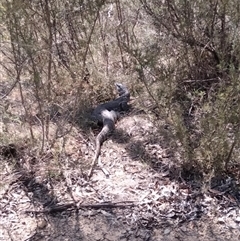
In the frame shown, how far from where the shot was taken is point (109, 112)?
4.77 m

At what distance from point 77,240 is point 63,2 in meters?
2.64

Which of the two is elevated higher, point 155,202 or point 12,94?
point 12,94

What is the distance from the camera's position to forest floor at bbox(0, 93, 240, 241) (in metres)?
3.20

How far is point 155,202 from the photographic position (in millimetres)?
3396

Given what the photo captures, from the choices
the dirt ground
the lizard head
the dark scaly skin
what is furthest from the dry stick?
the lizard head

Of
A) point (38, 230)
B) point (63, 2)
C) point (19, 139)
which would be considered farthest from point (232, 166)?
point (63, 2)

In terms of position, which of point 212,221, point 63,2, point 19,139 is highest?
point 63,2

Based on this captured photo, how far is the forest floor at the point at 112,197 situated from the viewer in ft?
10.5

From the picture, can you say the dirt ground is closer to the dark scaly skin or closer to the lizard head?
the dark scaly skin

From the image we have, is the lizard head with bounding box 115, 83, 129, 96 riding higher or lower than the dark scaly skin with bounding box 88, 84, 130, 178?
higher

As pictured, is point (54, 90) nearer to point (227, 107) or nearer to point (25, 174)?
point (25, 174)

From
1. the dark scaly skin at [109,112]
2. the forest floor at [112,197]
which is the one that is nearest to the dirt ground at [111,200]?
the forest floor at [112,197]

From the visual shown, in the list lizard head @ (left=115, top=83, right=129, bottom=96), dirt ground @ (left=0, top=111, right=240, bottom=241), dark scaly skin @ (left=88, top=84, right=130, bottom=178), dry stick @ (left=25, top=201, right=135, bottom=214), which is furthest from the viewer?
lizard head @ (left=115, top=83, right=129, bottom=96)

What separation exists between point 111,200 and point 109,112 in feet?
4.91
